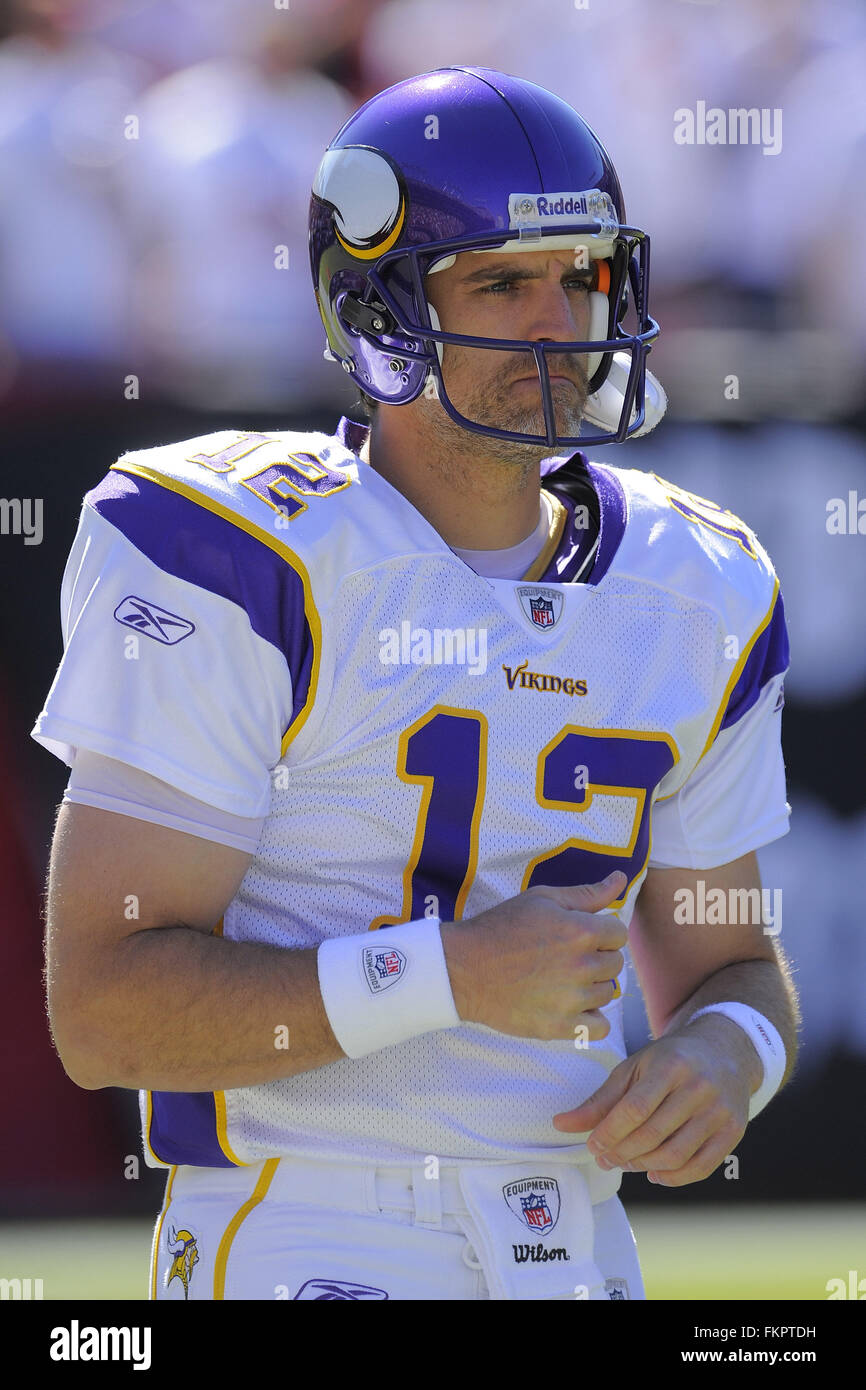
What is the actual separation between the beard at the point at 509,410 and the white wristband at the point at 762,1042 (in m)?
0.67

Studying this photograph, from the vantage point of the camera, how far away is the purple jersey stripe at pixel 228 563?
5.30 feet

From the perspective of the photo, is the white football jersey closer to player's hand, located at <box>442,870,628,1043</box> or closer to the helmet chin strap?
player's hand, located at <box>442,870,628,1043</box>

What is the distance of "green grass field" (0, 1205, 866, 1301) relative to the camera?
Answer: 3277mm

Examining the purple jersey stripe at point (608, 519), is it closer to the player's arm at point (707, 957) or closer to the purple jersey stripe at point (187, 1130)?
the player's arm at point (707, 957)

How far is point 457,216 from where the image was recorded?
1855 mm

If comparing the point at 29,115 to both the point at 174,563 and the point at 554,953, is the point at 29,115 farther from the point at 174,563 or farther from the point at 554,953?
the point at 554,953

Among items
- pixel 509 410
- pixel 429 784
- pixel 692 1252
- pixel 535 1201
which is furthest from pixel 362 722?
pixel 692 1252

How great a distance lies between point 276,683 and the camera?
1.61m

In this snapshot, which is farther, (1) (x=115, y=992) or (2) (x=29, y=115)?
(2) (x=29, y=115)

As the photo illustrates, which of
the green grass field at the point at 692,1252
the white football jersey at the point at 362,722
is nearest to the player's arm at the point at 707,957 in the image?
the white football jersey at the point at 362,722
